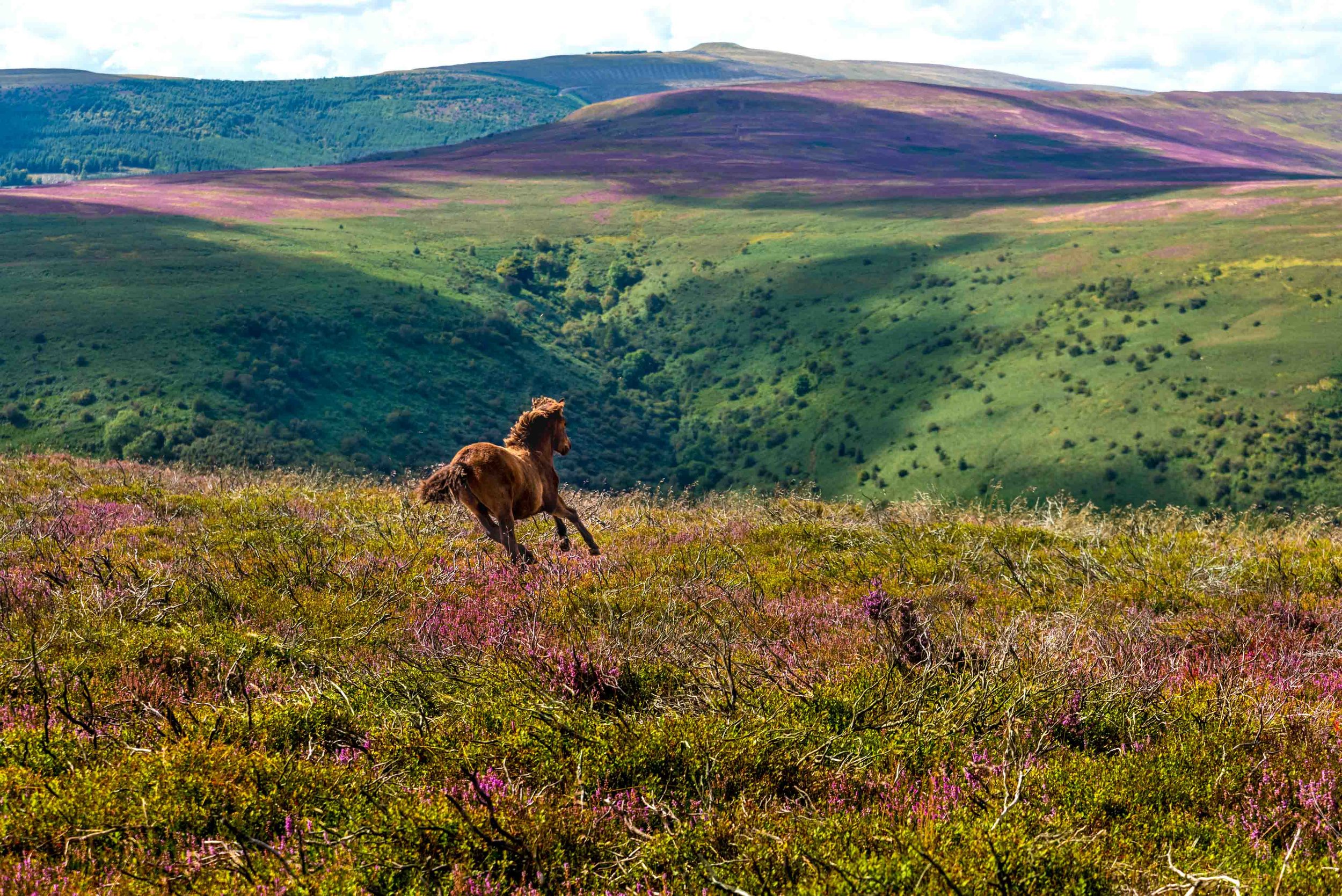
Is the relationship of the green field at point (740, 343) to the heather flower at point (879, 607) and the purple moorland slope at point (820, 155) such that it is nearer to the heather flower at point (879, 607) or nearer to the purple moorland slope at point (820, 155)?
the purple moorland slope at point (820, 155)

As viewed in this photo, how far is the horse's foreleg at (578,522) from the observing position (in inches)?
389

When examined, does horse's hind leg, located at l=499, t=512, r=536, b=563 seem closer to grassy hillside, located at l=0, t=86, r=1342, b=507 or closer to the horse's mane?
the horse's mane

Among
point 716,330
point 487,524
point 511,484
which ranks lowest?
point 716,330

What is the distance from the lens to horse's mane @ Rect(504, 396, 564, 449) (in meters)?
11.0

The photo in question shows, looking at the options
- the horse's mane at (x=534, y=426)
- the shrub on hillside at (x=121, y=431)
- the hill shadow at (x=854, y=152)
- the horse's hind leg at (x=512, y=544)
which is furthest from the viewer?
the hill shadow at (x=854, y=152)

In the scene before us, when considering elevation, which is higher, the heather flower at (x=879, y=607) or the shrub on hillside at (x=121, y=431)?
the heather flower at (x=879, y=607)

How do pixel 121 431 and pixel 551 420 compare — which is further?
pixel 121 431

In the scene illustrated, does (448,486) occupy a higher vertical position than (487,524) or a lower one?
higher

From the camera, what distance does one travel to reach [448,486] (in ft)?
29.2

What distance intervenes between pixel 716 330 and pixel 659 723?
80.8 meters

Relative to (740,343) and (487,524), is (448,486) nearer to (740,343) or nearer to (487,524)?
(487,524)

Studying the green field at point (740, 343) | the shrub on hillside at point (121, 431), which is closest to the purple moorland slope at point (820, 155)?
the green field at point (740, 343)

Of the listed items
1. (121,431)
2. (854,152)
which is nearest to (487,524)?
(121,431)

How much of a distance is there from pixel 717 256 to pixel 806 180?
29.2 metres
